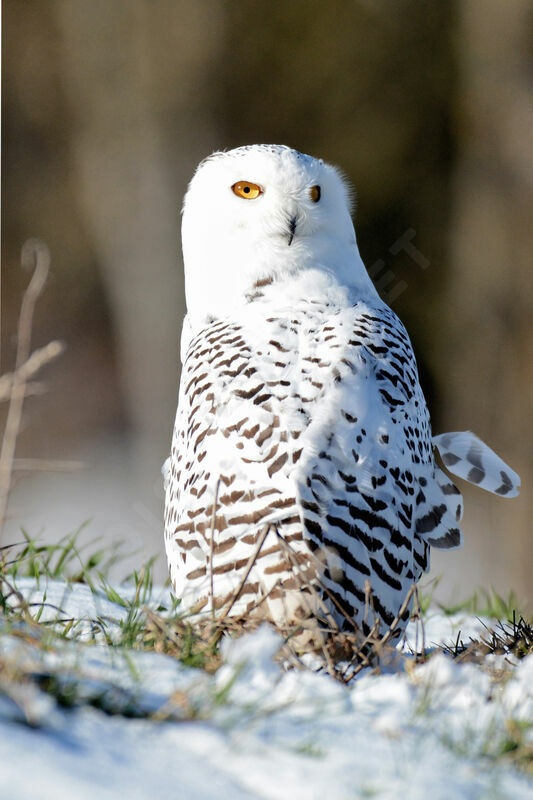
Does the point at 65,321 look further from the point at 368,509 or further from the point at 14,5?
the point at 368,509

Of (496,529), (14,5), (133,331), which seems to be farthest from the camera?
(14,5)

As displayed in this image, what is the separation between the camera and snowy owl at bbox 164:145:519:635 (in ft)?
7.07

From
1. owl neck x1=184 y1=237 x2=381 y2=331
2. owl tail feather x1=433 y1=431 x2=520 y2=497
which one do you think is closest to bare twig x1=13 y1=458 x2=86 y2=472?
owl neck x1=184 y1=237 x2=381 y2=331

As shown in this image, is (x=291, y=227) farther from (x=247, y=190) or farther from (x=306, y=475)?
(x=306, y=475)

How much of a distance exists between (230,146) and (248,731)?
9.18 m

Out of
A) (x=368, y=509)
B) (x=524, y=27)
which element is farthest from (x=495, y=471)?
(x=524, y=27)

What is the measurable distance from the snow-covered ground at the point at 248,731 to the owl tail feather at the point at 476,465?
1326 millimetres

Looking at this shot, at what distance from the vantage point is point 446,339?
958cm

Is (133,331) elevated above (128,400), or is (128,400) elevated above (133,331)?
(133,331)

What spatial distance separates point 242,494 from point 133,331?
7632 millimetres

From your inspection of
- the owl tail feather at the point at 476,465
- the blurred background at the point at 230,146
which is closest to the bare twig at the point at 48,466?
the owl tail feather at the point at 476,465

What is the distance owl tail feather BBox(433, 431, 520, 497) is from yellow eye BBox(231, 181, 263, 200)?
0.97 meters

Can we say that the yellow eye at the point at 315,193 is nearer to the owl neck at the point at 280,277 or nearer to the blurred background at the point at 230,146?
the owl neck at the point at 280,277

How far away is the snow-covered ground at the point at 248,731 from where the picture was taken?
1.15 metres
